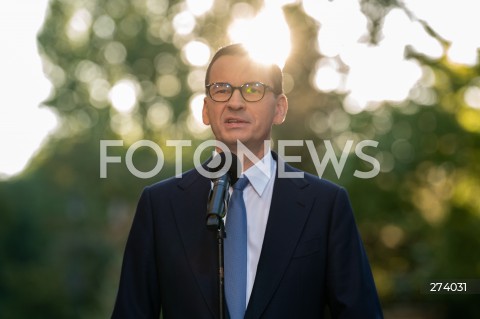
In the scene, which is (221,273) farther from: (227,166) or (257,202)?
(257,202)

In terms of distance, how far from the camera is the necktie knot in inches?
149

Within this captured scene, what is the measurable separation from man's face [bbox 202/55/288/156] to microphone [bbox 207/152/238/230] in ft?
0.60

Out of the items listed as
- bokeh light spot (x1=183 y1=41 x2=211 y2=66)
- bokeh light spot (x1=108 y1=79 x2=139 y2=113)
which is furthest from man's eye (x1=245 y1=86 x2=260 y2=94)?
bokeh light spot (x1=108 y1=79 x2=139 y2=113)

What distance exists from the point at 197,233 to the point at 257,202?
334mm

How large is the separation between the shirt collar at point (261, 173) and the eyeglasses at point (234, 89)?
30 centimetres

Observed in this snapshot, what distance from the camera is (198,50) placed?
18.9m

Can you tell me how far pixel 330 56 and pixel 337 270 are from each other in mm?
10936

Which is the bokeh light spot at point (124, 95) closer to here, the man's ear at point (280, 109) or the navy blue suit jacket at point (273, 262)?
the man's ear at point (280, 109)

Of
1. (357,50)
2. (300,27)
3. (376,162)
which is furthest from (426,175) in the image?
(300,27)

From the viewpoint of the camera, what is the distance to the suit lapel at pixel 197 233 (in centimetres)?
368

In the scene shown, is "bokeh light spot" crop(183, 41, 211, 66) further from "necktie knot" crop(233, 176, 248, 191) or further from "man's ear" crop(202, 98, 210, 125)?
"necktie knot" crop(233, 176, 248, 191)

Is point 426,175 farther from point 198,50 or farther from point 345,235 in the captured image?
point 345,235

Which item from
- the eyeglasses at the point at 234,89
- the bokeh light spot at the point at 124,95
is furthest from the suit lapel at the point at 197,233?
the bokeh light spot at the point at 124,95

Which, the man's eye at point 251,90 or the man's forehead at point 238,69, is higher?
the man's forehead at point 238,69
